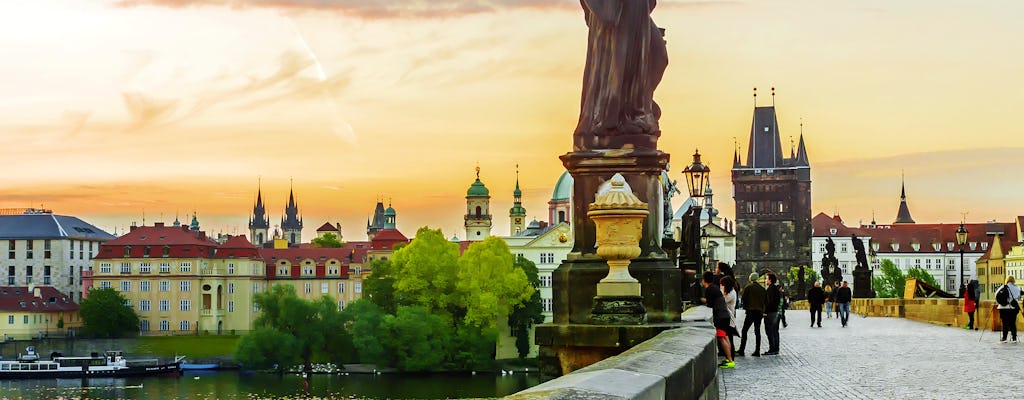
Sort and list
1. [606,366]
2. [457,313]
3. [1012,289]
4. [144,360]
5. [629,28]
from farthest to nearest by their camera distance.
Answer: [144,360] → [457,313] → [1012,289] → [629,28] → [606,366]

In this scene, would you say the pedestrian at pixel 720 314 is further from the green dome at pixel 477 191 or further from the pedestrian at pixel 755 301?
the green dome at pixel 477 191

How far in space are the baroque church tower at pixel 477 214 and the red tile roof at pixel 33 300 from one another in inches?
2110

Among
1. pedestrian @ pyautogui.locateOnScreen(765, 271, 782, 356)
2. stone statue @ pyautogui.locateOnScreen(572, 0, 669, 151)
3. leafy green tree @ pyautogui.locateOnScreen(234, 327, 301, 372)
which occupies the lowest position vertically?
leafy green tree @ pyautogui.locateOnScreen(234, 327, 301, 372)

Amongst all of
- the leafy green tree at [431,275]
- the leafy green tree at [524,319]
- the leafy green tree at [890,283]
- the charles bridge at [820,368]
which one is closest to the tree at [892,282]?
the leafy green tree at [890,283]

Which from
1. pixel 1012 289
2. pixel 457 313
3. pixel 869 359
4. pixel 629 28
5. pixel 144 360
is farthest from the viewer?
pixel 144 360

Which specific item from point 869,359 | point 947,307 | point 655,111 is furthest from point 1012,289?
point 947,307

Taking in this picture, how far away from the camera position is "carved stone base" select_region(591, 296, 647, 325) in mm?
15180

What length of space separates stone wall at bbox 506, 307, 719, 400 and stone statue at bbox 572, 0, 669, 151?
5217mm

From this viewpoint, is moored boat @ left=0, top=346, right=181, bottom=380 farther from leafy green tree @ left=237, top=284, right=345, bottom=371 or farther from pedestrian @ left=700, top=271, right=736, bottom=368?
pedestrian @ left=700, top=271, right=736, bottom=368

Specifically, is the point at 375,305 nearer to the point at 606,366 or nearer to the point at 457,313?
the point at 457,313

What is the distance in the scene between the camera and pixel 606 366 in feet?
24.3

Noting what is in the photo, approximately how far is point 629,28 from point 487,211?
173361mm

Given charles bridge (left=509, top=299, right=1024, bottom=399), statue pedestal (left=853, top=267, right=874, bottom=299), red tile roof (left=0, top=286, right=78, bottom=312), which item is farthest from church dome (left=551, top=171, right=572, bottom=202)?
charles bridge (left=509, top=299, right=1024, bottom=399)

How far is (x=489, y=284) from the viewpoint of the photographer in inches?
4193
